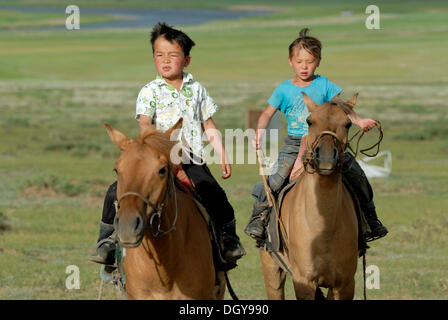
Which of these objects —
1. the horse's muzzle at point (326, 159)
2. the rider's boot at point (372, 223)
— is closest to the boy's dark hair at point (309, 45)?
the horse's muzzle at point (326, 159)

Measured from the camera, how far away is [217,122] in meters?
40.7

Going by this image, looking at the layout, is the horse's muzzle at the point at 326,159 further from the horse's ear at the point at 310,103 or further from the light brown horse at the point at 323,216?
the horse's ear at the point at 310,103

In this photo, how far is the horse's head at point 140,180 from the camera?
5.88 m

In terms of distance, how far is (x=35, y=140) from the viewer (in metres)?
34.6

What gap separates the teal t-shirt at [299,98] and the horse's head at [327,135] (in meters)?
0.81

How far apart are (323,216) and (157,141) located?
2399mm

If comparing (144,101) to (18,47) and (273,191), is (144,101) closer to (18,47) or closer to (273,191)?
(273,191)

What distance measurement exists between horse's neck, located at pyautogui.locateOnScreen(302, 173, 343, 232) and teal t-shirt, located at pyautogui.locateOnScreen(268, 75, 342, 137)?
0.98 meters

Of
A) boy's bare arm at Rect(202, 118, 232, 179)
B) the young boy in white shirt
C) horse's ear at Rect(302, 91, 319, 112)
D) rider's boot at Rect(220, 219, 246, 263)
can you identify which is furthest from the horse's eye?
horse's ear at Rect(302, 91, 319, 112)

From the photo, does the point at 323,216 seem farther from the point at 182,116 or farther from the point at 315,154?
the point at 182,116

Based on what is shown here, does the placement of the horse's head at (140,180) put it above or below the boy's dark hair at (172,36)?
below

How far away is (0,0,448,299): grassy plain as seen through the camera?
1414 cm

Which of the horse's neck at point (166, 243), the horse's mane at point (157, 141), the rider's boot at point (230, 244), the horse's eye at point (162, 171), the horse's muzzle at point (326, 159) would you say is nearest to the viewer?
the horse's eye at point (162, 171)

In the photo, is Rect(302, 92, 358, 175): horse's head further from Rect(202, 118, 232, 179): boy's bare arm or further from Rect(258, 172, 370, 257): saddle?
Rect(258, 172, 370, 257): saddle
